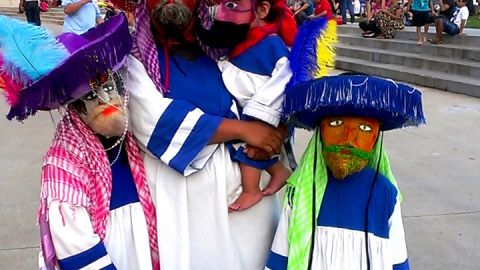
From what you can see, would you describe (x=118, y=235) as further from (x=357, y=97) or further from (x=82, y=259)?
(x=357, y=97)

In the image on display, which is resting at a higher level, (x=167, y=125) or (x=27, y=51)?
(x=27, y=51)

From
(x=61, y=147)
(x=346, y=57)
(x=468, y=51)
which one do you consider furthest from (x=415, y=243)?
(x=346, y=57)

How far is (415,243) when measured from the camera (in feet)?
13.6

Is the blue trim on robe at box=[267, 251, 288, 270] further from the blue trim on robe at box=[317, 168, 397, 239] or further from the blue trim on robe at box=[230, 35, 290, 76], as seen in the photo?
the blue trim on robe at box=[230, 35, 290, 76]

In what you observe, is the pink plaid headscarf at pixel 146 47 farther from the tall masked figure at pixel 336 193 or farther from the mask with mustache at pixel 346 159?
the mask with mustache at pixel 346 159

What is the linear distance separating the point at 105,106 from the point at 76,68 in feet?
0.56

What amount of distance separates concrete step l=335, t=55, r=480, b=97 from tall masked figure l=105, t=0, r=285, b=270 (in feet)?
19.3

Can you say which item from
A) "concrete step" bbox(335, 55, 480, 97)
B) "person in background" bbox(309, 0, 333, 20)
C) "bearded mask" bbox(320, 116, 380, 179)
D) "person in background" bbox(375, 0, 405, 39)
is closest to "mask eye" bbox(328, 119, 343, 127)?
"bearded mask" bbox(320, 116, 380, 179)

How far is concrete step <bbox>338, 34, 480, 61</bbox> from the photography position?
1031 cm

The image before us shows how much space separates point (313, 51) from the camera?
6.91ft

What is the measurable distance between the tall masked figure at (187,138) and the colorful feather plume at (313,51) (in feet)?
0.66

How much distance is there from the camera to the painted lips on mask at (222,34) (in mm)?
2008

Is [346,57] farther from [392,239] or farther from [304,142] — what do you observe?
[392,239]

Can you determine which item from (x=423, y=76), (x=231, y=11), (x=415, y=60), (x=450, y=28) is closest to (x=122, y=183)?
(x=231, y=11)
